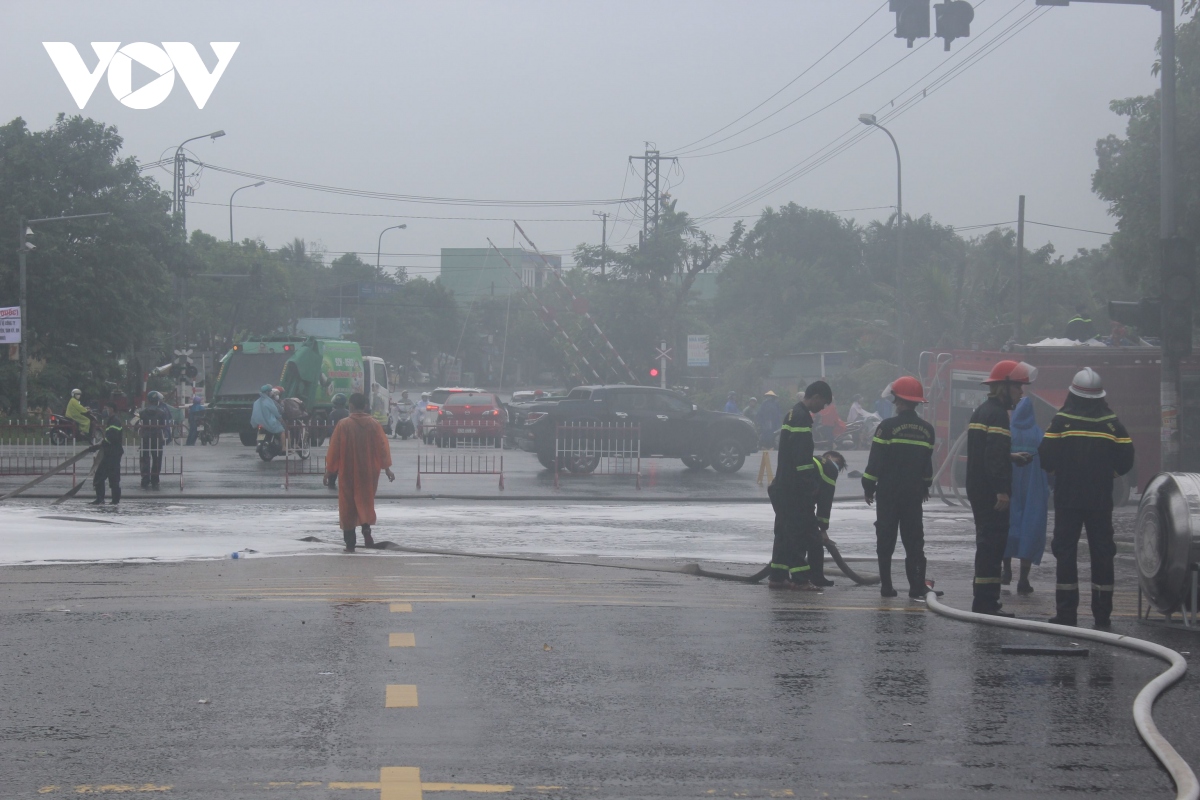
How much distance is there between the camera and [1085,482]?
8.48 metres

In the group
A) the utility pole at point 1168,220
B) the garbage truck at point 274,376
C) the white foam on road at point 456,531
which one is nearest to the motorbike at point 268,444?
the garbage truck at point 274,376

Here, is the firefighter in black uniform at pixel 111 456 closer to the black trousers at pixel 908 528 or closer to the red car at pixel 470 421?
the black trousers at pixel 908 528

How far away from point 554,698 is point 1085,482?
429cm

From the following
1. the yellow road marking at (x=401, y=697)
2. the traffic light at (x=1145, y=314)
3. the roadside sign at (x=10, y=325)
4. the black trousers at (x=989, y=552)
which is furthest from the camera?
the roadside sign at (x=10, y=325)

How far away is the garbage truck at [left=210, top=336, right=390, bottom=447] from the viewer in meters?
33.6

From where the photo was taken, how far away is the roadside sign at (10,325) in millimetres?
38188

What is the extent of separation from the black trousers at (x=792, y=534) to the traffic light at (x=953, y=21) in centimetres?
626

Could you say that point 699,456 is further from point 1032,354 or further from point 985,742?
point 985,742

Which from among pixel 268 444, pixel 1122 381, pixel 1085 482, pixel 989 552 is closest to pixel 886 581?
pixel 989 552

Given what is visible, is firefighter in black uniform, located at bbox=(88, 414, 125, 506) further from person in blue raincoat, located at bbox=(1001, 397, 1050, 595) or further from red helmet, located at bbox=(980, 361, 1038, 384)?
red helmet, located at bbox=(980, 361, 1038, 384)

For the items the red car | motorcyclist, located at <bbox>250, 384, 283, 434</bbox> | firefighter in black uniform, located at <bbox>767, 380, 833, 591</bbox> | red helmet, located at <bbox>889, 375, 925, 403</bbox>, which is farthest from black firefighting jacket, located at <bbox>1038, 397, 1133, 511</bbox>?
the red car

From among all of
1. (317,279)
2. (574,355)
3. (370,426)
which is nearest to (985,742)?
(370,426)

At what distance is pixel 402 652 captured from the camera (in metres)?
7.19

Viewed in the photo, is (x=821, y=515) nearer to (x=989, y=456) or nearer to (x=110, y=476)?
(x=989, y=456)
